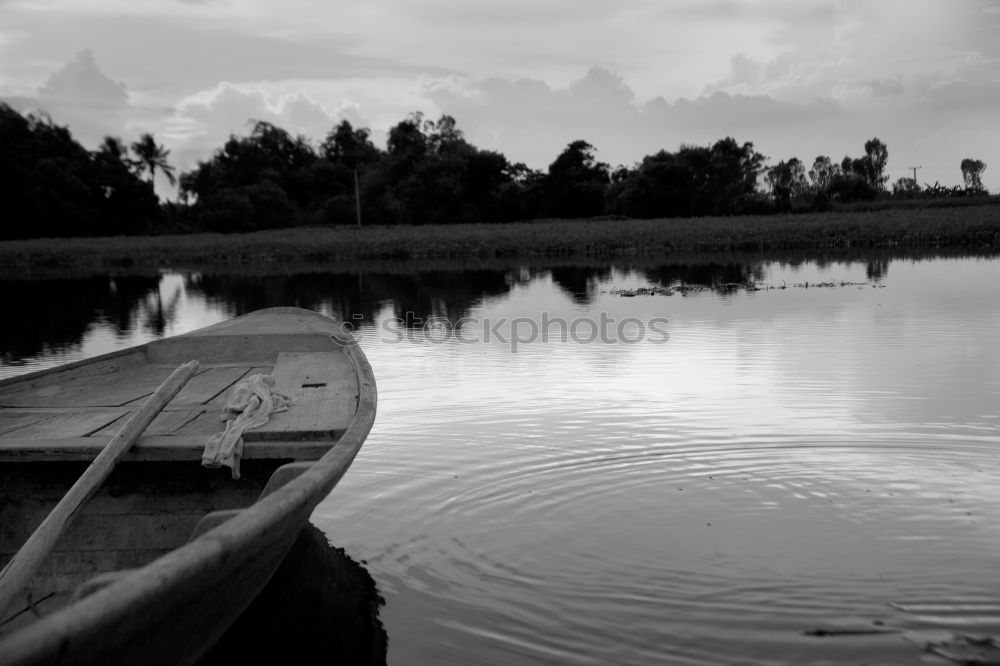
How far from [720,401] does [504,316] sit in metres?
6.72

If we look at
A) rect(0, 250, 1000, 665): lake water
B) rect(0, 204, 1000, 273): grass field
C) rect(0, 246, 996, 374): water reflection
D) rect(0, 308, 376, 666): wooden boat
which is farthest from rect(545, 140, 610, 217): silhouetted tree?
rect(0, 308, 376, 666): wooden boat

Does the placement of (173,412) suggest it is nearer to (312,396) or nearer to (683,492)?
(312,396)

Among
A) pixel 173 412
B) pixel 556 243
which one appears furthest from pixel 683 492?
pixel 556 243

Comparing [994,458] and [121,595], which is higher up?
[121,595]

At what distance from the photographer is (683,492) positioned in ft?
14.7

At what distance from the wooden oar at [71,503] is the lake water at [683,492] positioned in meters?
1.11

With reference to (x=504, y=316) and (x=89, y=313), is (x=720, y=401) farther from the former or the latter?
(x=89, y=313)

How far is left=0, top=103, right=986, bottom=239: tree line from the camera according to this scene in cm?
4344

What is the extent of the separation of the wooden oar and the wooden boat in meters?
0.10

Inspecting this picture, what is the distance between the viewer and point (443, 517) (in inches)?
169

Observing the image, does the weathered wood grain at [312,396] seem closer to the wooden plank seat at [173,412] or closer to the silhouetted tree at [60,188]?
the wooden plank seat at [173,412]

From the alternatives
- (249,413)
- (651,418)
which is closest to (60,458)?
(249,413)

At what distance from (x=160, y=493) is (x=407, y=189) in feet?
147

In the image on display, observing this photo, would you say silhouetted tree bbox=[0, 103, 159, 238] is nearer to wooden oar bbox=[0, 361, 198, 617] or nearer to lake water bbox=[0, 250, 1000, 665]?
lake water bbox=[0, 250, 1000, 665]
